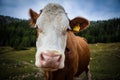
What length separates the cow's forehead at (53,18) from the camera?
17.8ft

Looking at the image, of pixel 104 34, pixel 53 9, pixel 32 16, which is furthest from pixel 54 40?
pixel 104 34

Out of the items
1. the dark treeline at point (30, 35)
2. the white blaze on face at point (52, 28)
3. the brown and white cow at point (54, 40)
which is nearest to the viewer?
the brown and white cow at point (54, 40)

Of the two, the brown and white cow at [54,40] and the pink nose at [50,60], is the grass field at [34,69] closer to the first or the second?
the brown and white cow at [54,40]

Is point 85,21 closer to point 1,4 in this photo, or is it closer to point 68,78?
point 68,78

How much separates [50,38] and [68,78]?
1878 mm

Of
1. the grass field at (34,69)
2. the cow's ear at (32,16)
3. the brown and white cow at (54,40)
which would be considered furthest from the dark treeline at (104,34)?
the cow's ear at (32,16)

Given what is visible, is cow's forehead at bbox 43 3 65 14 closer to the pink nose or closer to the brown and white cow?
the brown and white cow

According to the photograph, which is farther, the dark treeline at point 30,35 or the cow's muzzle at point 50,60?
the dark treeline at point 30,35

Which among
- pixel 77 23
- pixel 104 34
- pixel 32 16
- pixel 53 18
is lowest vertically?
pixel 104 34

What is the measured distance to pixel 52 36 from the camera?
514cm

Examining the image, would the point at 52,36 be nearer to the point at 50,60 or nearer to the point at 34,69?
the point at 50,60

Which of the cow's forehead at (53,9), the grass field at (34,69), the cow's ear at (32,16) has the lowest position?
the grass field at (34,69)

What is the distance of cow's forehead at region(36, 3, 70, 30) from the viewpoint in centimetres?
541

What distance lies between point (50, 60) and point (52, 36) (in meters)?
0.78
